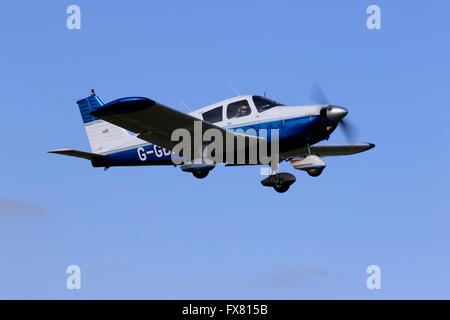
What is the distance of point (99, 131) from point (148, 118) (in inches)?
212

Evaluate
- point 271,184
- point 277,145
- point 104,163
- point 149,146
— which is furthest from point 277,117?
point 104,163

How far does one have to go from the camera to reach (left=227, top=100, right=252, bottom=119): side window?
18219mm

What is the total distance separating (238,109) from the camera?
18.3 m

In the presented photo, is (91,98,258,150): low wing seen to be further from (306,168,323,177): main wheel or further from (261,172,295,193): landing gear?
(306,168,323,177): main wheel

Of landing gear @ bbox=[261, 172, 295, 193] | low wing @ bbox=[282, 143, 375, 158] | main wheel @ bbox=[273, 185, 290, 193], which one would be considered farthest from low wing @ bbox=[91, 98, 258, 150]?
low wing @ bbox=[282, 143, 375, 158]

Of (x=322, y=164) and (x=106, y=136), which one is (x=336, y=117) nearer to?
(x=322, y=164)

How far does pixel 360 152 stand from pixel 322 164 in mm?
3336

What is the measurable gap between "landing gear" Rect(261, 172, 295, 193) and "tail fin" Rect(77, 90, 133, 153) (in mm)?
4426

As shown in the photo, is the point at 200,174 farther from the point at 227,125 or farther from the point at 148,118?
the point at 148,118

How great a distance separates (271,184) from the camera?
1919cm

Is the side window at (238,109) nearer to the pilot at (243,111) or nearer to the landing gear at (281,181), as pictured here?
the pilot at (243,111)

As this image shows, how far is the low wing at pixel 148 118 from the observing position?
51.8ft

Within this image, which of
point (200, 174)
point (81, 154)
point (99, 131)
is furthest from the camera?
point (99, 131)

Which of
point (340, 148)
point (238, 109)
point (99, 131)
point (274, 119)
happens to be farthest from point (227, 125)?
point (99, 131)
